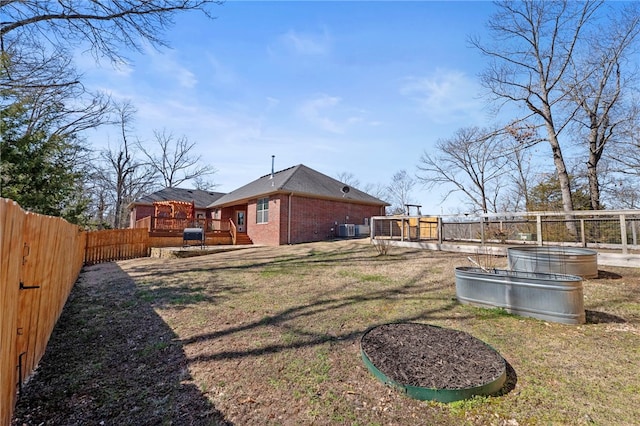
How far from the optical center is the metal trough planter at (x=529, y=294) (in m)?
4.12

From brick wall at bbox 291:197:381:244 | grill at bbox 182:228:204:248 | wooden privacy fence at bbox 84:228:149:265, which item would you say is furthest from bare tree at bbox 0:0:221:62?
brick wall at bbox 291:197:381:244

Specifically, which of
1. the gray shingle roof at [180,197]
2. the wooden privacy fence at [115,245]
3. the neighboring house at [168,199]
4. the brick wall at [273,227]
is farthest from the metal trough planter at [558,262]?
the gray shingle roof at [180,197]

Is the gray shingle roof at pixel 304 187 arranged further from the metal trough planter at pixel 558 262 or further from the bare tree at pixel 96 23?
the metal trough planter at pixel 558 262

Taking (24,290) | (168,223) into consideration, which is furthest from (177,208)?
(24,290)

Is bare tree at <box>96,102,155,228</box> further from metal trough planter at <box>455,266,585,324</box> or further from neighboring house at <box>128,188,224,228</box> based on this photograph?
metal trough planter at <box>455,266,585,324</box>

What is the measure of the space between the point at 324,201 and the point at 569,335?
1398cm

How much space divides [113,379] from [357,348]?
2.70m

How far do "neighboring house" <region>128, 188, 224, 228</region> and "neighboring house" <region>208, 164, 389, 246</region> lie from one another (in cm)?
847

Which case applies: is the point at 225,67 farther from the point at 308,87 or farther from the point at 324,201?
the point at 324,201

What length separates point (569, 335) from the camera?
12.5ft

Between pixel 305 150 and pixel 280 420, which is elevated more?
pixel 305 150

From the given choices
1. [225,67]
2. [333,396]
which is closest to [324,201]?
[225,67]

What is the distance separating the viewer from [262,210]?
17.2 metres

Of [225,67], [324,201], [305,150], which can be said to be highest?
→ [305,150]
